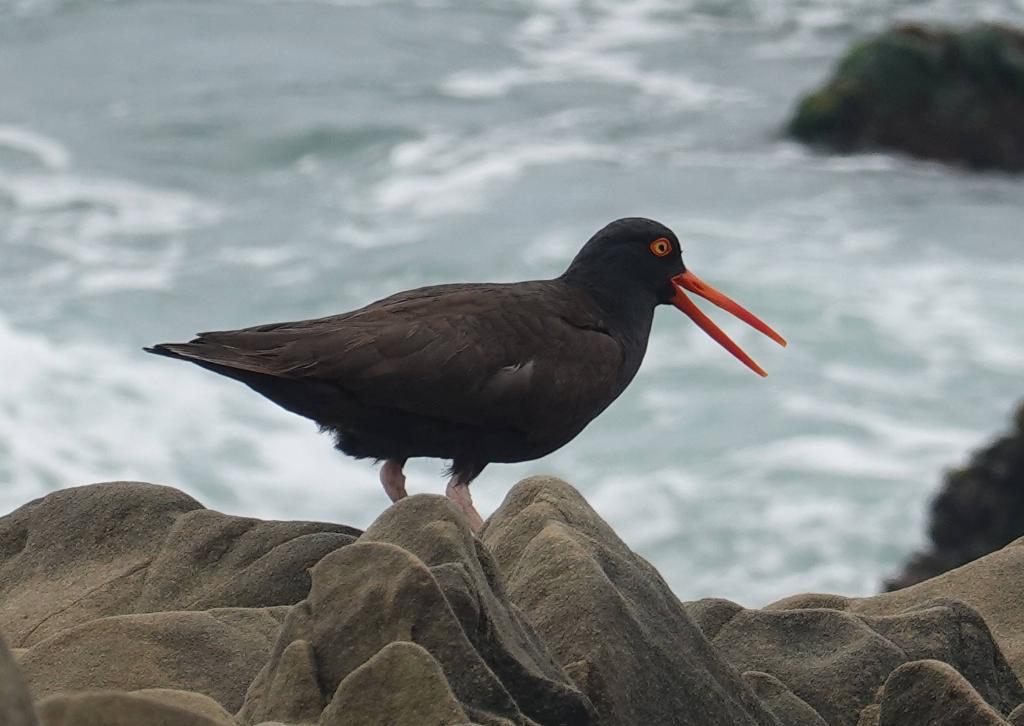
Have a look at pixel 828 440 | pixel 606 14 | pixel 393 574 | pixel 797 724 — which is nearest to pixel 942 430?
pixel 828 440

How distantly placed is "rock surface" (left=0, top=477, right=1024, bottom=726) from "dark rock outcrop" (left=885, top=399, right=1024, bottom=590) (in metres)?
4.90

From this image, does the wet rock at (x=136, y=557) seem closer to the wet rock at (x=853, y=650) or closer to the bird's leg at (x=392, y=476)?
the bird's leg at (x=392, y=476)

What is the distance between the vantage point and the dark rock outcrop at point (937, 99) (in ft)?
64.1

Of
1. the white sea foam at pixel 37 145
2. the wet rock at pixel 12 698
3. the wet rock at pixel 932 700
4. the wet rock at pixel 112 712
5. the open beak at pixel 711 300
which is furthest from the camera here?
the white sea foam at pixel 37 145

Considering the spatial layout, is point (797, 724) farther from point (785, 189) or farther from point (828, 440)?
point (785, 189)

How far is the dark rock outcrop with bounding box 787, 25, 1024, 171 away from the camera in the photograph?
1953cm

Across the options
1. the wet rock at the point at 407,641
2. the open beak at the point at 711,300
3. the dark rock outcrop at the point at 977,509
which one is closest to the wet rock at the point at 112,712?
the wet rock at the point at 407,641

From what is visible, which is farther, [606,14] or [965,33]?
[606,14]

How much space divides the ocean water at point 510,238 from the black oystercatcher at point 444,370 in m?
6.34

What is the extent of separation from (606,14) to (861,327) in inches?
461

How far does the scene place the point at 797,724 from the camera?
13.5 ft

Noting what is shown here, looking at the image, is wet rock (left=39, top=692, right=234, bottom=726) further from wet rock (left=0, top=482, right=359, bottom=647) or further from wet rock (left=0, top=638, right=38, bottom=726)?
wet rock (left=0, top=482, right=359, bottom=647)

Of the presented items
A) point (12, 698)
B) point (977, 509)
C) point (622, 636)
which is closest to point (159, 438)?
point (977, 509)

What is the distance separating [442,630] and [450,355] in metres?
2.06
